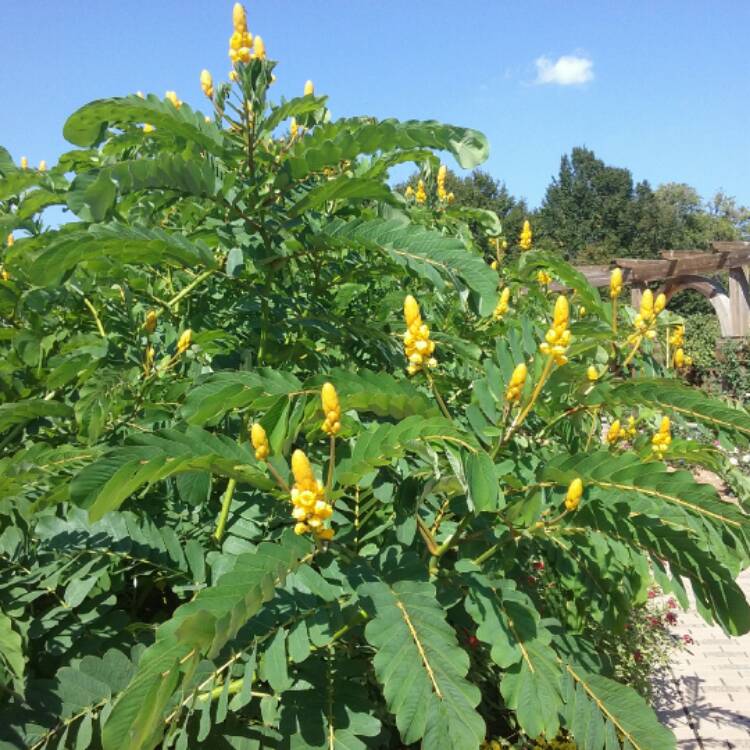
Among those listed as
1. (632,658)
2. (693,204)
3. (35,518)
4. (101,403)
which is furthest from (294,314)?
(693,204)

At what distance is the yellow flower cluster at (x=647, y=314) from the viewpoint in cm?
201

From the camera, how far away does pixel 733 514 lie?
1.45 metres

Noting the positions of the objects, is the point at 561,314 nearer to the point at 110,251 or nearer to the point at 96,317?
the point at 110,251

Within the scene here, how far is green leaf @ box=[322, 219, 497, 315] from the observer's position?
5.25ft

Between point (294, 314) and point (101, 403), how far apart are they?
0.55 m

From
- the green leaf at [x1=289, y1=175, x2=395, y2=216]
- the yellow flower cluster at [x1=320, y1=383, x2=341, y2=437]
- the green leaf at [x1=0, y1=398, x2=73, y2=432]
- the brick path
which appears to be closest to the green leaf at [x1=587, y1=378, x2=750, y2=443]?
A: the green leaf at [x1=289, y1=175, x2=395, y2=216]

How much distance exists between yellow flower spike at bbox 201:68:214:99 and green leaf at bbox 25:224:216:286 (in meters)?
0.50

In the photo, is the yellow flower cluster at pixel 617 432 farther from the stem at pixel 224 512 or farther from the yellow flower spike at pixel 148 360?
the yellow flower spike at pixel 148 360

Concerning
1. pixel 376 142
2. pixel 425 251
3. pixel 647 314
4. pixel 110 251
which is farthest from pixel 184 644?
pixel 647 314

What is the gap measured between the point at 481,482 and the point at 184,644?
544 mm

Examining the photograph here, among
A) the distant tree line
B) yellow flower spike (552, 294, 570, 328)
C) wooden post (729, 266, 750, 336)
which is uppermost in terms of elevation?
the distant tree line

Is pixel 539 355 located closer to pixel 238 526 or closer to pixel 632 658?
pixel 238 526

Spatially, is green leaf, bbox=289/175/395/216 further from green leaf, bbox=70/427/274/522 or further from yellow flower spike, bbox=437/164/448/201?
yellow flower spike, bbox=437/164/448/201

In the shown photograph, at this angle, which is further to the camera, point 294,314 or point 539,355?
point 294,314
